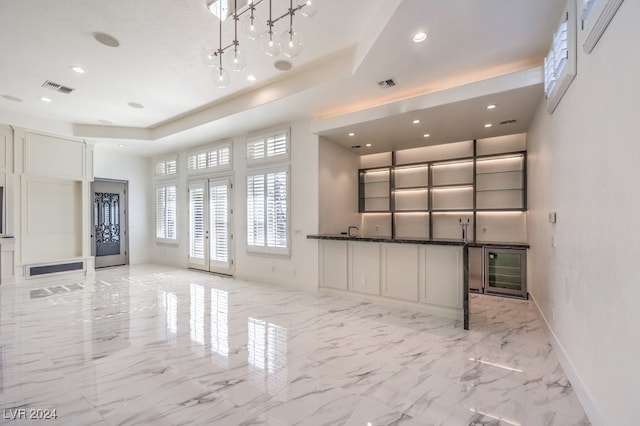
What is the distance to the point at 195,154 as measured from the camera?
25.3 feet

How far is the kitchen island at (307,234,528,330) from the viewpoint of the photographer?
13.1 ft

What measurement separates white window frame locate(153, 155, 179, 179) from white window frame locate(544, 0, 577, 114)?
27.2ft

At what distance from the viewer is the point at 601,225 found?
6.00 ft

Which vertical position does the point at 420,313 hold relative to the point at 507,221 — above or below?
below

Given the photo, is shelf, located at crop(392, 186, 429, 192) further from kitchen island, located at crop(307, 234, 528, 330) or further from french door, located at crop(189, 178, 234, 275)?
french door, located at crop(189, 178, 234, 275)

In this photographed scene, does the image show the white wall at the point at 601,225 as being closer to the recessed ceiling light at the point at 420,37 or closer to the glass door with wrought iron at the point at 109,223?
the recessed ceiling light at the point at 420,37

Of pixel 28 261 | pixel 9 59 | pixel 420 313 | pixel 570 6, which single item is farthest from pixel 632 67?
pixel 28 261

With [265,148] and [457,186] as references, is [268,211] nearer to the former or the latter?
[265,148]

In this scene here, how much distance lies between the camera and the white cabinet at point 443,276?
3.98m

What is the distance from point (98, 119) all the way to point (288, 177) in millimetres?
4682

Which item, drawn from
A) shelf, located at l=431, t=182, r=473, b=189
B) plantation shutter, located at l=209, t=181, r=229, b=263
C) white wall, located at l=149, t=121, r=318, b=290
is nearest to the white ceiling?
white wall, located at l=149, t=121, r=318, b=290

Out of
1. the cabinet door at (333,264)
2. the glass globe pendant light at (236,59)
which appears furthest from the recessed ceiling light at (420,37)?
the cabinet door at (333,264)

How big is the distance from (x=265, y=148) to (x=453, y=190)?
4.04m

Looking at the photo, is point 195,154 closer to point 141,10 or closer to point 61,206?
point 61,206
